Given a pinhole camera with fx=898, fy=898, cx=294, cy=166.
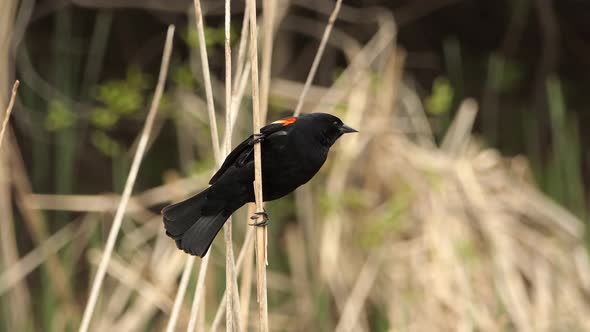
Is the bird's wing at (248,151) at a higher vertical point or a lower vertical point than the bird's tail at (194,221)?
higher

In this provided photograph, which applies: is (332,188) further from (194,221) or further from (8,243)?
(194,221)

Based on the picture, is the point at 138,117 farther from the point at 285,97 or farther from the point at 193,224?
the point at 193,224

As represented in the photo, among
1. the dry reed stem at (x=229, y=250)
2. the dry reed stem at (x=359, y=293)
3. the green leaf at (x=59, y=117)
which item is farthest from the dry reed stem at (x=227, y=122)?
the green leaf at (x=59, y=117)

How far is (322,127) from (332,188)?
1694mm

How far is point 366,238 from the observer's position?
11.6ft

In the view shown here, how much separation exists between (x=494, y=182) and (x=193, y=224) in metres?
2.29

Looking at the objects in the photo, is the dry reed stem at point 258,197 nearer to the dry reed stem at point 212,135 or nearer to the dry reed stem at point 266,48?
the dry reed stem at point 212,135

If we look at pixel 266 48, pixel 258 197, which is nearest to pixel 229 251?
pixel 258 197

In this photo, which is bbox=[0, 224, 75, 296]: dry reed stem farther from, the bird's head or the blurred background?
the bird's head

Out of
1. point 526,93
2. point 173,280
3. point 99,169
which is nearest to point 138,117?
point 99,169

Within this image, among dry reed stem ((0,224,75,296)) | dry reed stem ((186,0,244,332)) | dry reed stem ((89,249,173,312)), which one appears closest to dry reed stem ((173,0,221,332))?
dry reed stem ((186,0,244,332))

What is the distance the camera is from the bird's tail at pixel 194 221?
1.82m

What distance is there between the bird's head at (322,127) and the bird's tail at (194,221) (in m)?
0.24

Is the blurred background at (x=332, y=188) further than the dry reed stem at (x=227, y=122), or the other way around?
the blurred background at (x=332, y=188)
